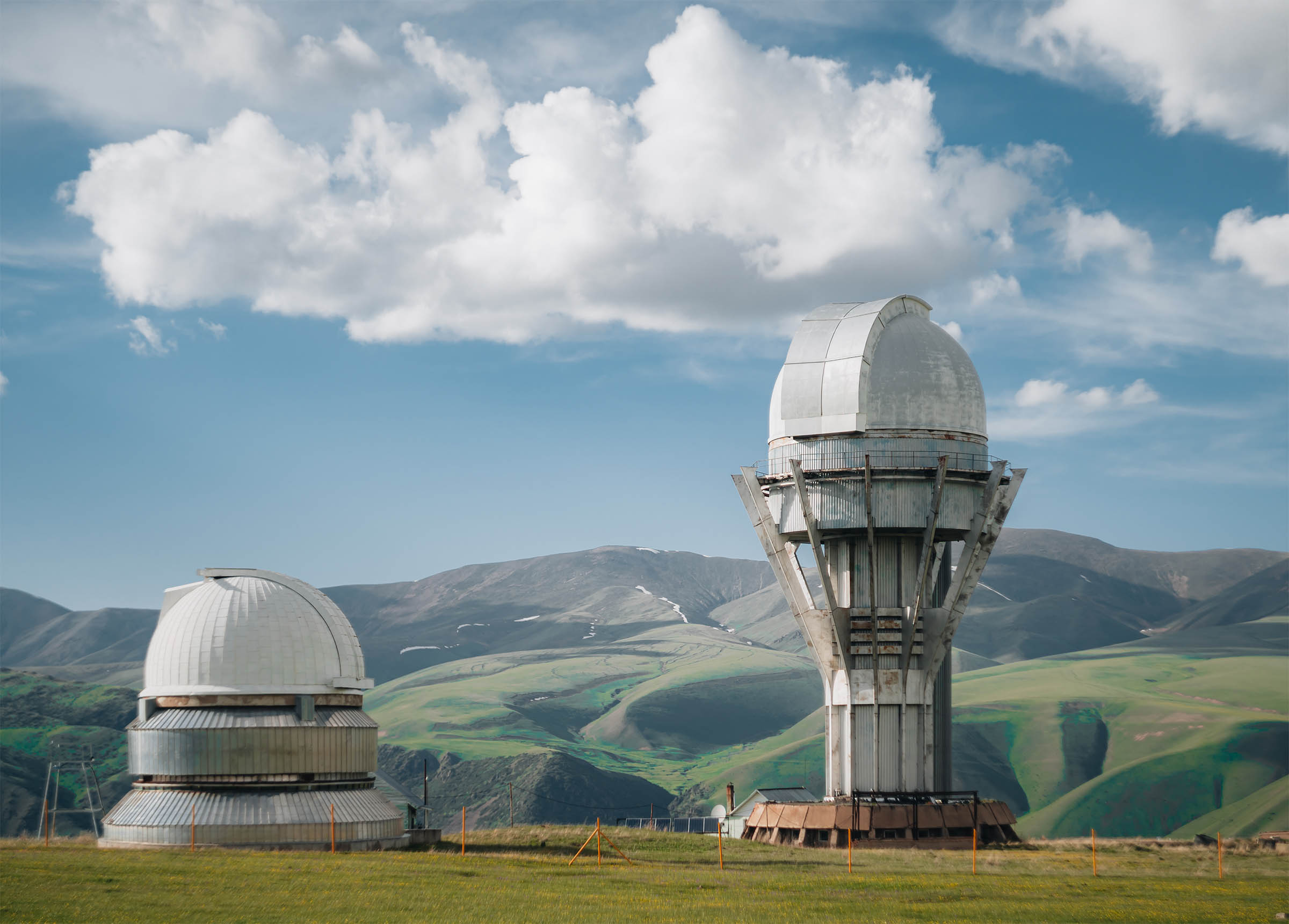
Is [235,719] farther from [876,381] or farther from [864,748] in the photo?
[876,381]

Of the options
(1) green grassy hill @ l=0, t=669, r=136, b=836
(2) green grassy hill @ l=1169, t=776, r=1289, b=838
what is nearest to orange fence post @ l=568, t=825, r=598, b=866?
(2) green grassy hill @ l=1169, t=776, r=1289, b=838

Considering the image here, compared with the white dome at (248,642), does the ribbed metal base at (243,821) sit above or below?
below

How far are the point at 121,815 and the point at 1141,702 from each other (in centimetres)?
15457

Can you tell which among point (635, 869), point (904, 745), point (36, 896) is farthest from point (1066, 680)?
point (36, 896)

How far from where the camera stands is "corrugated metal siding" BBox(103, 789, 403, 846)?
5012 centimetres

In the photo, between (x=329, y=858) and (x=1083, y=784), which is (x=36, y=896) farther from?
(x=1083, y=784)

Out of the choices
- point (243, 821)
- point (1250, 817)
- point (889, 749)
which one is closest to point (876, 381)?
point (889, 749)

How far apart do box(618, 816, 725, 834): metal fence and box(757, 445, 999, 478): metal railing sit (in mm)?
16094

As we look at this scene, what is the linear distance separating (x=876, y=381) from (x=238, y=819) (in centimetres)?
3212

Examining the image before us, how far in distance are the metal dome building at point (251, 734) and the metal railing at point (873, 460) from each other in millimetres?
21374

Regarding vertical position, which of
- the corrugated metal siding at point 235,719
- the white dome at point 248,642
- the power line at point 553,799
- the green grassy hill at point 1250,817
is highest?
the white dome at point 248,642

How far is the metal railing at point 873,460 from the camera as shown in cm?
5781

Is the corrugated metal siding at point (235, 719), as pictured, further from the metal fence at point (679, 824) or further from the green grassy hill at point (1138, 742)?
the green grassy hill at point (1138, 742)

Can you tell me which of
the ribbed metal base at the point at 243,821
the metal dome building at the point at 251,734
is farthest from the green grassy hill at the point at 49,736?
the ribbed metal base at the point at 243,821
